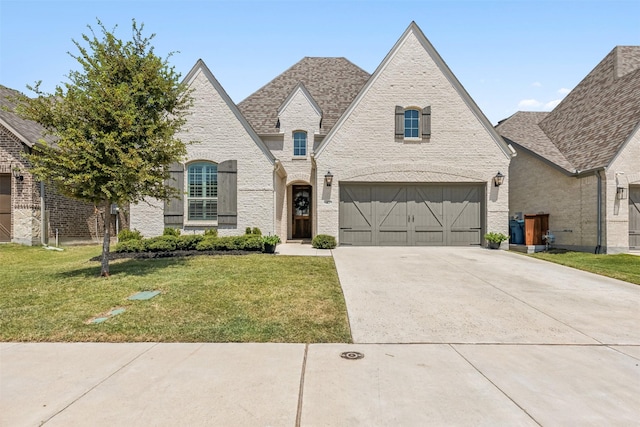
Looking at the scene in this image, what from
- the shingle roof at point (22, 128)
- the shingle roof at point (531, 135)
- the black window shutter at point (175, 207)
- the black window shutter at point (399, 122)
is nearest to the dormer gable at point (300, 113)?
the black window shutter at point (399, 122)

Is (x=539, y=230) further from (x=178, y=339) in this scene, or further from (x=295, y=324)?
(x=178, y=339)

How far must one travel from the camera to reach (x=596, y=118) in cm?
1570

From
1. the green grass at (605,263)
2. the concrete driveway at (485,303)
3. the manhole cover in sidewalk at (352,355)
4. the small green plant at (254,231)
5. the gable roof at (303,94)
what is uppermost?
the gable roof at (303,94)

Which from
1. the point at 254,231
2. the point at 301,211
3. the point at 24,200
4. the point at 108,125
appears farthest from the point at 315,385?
the point at 24,200

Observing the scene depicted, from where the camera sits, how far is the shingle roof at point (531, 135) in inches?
613

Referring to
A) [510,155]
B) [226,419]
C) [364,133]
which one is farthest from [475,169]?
[226,419]

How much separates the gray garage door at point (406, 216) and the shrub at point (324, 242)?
3.27ft

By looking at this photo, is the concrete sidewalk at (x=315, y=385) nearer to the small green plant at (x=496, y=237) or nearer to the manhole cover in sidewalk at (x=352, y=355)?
the manhole cover in sidewalk at (x=352, y=355)

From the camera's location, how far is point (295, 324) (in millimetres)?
5090

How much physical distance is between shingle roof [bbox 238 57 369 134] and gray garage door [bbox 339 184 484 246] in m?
4.73

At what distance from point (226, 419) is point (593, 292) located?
8071mm

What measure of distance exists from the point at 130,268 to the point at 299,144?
10.5m

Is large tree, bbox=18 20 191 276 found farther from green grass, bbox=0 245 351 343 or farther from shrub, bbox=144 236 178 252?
shrub, bbox=144 236 178 252

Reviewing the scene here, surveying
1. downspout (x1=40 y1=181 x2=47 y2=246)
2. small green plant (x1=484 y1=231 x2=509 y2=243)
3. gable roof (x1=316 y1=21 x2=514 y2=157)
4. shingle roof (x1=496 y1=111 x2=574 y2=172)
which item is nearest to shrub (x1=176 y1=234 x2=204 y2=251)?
gable roof (x1=316 y1=21 x2=514 y2=157)
